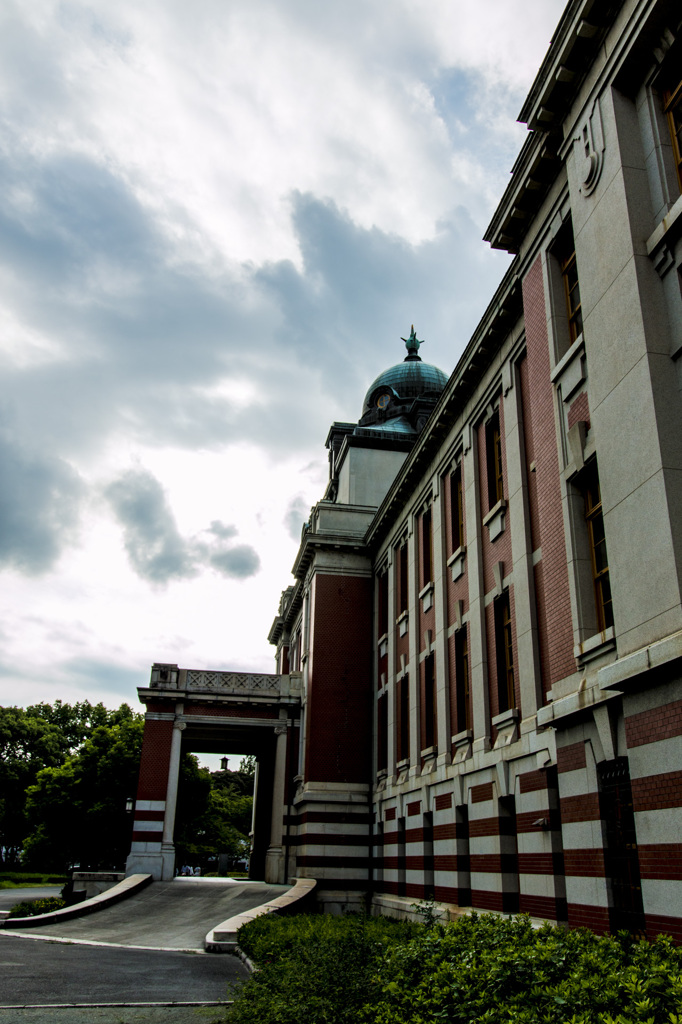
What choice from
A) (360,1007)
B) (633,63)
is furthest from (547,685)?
(633,63)

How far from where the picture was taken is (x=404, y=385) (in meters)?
44.6

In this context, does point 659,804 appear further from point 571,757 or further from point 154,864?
point 154,864

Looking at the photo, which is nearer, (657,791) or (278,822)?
(657,791)

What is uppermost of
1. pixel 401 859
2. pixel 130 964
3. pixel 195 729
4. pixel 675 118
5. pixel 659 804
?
pixel 675 118

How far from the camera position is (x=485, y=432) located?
1831 centimetres

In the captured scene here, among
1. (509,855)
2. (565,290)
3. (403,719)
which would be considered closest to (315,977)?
(509,855)

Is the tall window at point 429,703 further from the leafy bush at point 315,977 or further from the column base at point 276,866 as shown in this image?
the column base at point 276,866

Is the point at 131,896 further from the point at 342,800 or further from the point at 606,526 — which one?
the point at 606,526

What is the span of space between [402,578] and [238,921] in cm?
1111

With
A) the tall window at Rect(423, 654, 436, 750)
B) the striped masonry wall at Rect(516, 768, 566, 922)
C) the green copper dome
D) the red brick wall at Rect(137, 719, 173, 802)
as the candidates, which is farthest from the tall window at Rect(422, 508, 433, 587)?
the green copper dome

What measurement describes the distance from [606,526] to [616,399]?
1.57 meters

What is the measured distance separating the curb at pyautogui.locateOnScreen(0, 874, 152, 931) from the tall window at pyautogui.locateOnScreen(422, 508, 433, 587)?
13844 millimetres

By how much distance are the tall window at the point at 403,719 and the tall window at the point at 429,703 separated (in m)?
2.24

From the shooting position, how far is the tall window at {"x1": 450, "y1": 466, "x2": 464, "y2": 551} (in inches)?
780
